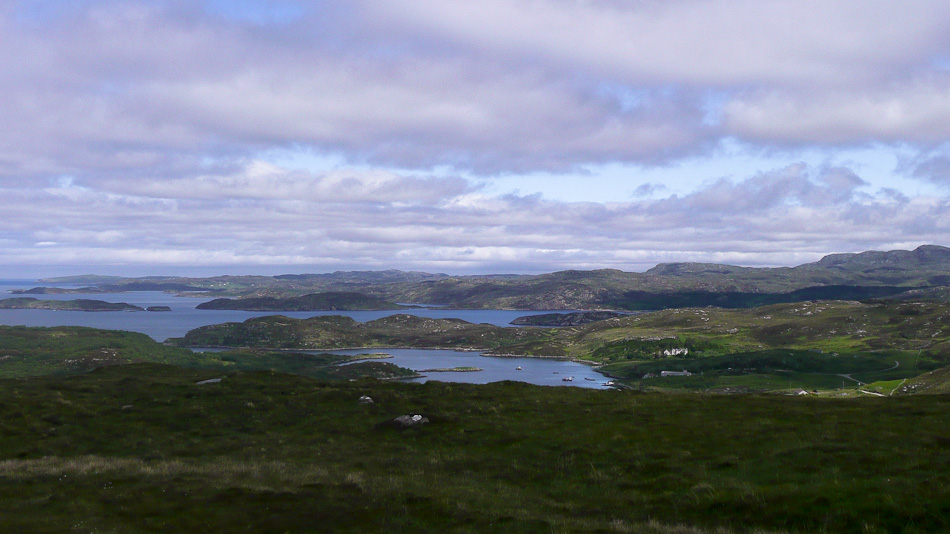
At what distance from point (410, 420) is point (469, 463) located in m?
13.6

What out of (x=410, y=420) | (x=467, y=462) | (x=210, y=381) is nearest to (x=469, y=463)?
(x=467, y=462)

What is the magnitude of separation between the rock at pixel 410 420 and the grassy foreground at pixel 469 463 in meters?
0.89

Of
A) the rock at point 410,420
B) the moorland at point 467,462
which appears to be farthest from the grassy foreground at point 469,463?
the rock at point 410,420

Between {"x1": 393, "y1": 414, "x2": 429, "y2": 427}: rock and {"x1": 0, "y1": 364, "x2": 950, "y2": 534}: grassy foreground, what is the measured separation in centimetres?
89

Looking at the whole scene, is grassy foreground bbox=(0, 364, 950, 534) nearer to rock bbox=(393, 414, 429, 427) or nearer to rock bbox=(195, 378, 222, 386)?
rock bbox=(393, 414, 429, 427)

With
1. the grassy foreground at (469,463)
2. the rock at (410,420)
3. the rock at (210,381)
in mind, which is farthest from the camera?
the rock at (210,381)

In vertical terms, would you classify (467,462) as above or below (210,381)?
above

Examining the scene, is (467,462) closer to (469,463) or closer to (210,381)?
(469,463)

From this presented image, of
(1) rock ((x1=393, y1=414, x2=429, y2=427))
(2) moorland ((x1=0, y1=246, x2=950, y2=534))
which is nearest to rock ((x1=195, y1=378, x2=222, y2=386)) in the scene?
(2) moorland ((x1=0, y1=246, x2=950, y2=534))

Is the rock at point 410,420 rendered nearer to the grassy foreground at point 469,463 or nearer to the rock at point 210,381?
the grassy foreground at point 469,463

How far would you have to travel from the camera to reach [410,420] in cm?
5131

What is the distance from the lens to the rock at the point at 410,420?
5084 cm

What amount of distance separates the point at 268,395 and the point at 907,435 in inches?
2403

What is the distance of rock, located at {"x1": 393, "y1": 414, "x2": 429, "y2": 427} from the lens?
5084 centimetres
